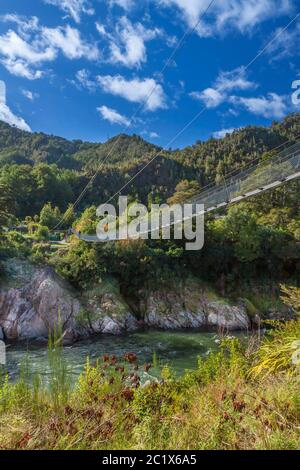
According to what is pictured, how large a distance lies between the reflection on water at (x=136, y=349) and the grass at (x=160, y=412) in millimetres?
4205

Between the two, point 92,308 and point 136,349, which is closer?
point 136,349

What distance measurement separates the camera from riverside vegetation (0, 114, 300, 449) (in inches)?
80.9

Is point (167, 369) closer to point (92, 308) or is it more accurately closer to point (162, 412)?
point (162, 412)

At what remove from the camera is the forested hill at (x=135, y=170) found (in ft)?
120

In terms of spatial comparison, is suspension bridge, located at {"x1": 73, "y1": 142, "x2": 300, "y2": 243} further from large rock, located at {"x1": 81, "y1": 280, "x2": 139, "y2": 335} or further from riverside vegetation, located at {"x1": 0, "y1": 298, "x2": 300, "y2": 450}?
riverside vegetation, located at {"x1": 0, "y1": 298, "x2": 300, "y2": 450}

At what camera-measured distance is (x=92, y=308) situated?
483 inches

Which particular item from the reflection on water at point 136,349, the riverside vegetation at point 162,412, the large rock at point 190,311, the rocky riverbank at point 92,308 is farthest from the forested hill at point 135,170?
the riverside vegetation at point 162,412

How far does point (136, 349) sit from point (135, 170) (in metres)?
44.5

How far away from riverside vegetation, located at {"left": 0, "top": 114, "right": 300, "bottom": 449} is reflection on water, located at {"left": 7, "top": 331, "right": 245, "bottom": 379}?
1.09m

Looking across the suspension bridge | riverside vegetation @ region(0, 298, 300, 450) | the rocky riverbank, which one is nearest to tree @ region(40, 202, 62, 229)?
the suspension bridge

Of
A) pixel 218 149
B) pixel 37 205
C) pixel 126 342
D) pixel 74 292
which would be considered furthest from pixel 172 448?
pixel 218 149

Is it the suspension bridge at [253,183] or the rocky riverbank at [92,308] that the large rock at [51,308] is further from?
the suspension bridge at [253,183]

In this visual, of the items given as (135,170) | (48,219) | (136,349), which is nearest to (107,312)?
(136,349)

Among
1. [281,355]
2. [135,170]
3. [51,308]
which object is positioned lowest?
[51,308]
